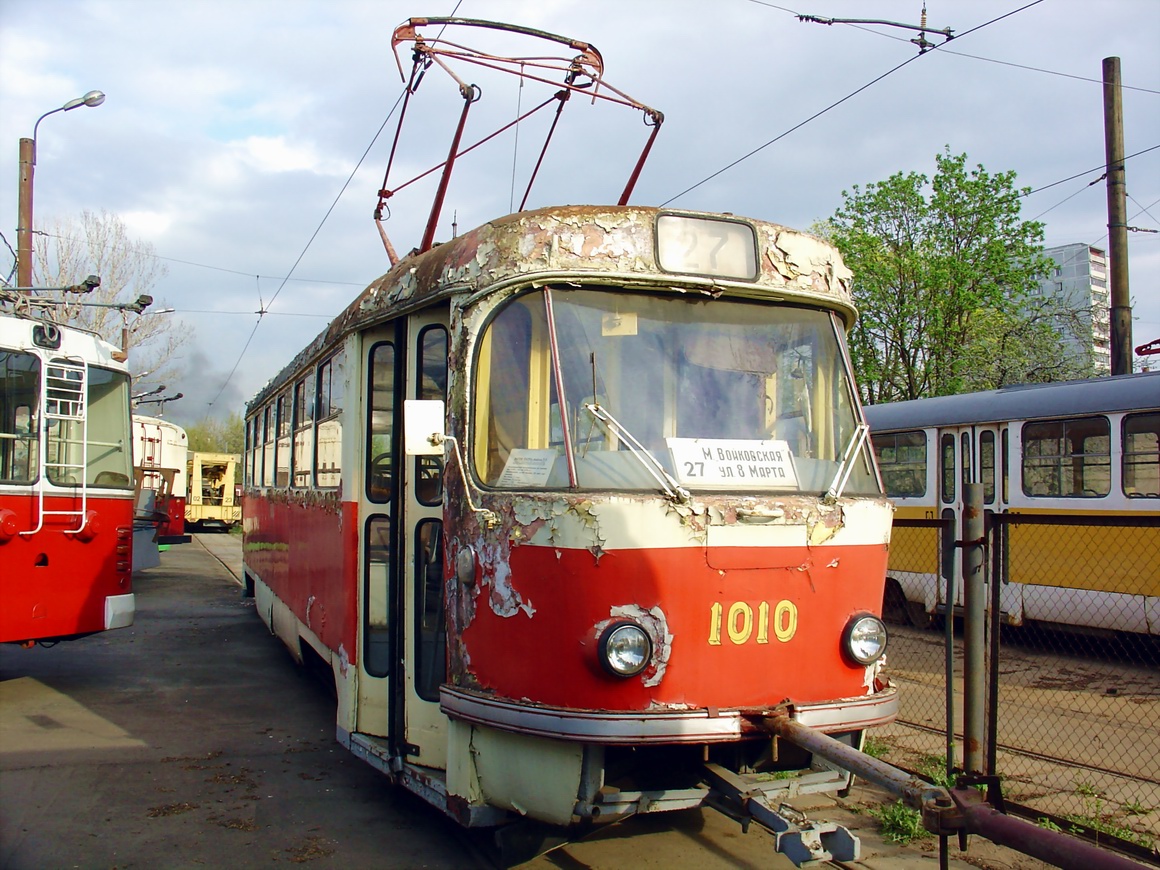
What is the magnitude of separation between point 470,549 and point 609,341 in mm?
1097

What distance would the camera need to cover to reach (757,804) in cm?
400

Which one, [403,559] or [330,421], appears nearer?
[403,559]

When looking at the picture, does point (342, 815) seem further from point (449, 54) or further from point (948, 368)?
point (948, 368)

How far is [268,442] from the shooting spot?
1109cm

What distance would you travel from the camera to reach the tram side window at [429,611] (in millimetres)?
5164

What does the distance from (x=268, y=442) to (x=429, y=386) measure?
6.29 m

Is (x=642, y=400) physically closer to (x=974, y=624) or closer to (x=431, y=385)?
(x=431, y=385)

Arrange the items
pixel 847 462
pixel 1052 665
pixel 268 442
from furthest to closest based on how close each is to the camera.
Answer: pixel 268 442
pixel 1052 665
pixel 847 462

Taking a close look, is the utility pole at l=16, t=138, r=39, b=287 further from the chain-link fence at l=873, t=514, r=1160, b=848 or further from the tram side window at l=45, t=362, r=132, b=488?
the chain-link fence at l=873, t=514, r=1160, b=848

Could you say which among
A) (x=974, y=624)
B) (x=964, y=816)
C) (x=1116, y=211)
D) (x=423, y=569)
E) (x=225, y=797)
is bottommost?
(x=225, y=797)

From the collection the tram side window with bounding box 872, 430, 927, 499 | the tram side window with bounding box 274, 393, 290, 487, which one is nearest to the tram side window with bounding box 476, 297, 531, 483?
the tram side window with bounding box 274, 393, 290, 487

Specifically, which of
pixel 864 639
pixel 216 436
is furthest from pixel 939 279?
pixel 216 436

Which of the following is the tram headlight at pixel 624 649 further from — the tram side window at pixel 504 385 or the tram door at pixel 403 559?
the tram door at pixel 403 559

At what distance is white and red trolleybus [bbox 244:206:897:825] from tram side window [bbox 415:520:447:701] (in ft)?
0.05
